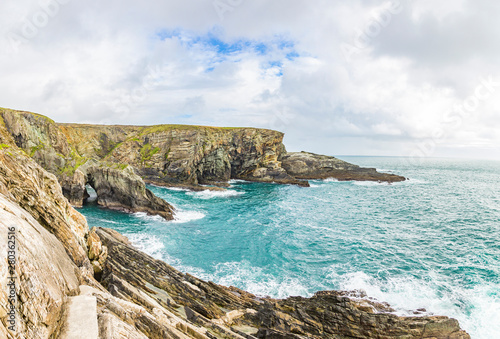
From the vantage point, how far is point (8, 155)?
488 inches

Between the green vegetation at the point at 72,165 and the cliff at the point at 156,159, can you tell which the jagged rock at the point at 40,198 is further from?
the green vegetation at the point at 72,165

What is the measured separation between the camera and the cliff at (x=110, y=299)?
6.38 meters

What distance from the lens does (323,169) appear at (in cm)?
9681

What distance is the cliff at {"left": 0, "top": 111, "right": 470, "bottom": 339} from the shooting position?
6.38m

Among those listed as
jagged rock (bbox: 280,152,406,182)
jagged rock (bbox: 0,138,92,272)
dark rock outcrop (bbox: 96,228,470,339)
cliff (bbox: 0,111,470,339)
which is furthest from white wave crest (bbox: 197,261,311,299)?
jagged rock (bbox: 280,152,406,182)

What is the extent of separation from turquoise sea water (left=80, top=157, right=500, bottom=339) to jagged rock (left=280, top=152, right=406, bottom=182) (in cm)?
3910

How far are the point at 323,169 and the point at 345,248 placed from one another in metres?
70.5

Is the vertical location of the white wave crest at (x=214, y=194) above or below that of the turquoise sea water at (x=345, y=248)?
above

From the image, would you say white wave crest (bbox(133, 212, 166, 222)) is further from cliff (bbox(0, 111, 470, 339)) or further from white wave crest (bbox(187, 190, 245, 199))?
white wave crest (bbox(187, 190, 245, 199))

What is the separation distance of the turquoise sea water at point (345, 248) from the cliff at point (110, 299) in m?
3.43

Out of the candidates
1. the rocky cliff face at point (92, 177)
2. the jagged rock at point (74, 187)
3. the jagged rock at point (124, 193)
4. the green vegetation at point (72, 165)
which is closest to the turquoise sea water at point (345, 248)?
the jagged rock at point (74, 187)

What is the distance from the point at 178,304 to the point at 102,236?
46.3 ft

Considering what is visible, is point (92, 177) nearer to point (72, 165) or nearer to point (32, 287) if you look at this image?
point (72, 165)

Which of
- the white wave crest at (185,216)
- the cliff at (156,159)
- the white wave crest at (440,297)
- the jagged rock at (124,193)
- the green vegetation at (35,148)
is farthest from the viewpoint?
the green vegetation at (35,148)
